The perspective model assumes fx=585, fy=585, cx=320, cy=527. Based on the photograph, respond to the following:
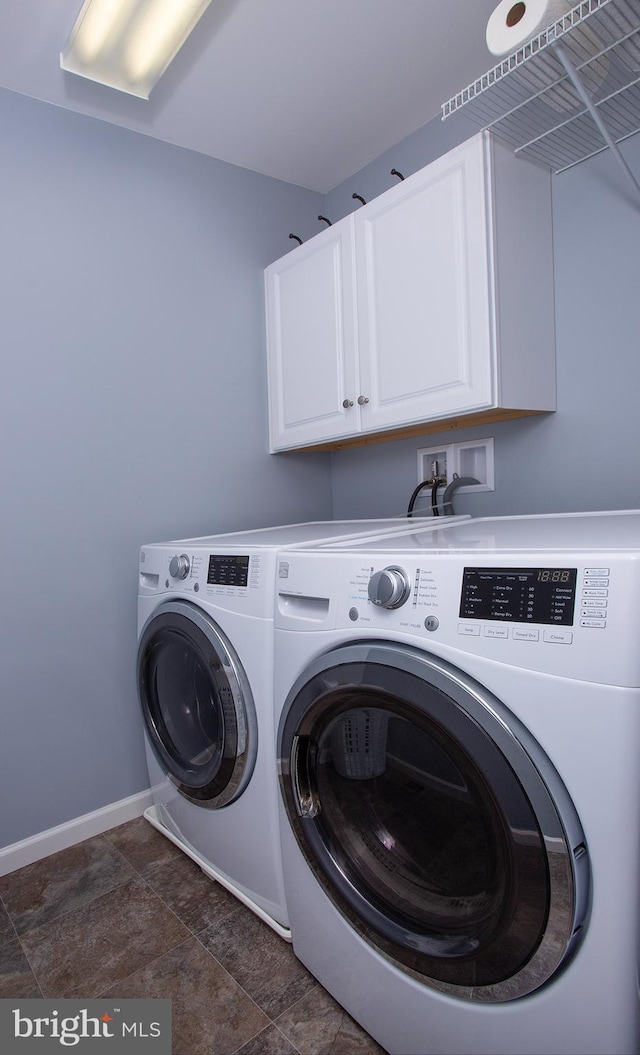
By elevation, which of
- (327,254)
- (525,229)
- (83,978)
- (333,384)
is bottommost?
(83,978)

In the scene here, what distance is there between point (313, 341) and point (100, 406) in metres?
0.79

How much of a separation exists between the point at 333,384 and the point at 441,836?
152 centimetres

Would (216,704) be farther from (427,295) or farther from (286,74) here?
(286,74)

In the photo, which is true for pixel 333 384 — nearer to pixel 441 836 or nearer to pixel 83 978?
pixel 441 836

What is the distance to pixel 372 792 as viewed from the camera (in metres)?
1.10

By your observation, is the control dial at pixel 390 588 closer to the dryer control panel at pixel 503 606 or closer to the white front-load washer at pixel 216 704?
the dryer control panel at pixel 503 606

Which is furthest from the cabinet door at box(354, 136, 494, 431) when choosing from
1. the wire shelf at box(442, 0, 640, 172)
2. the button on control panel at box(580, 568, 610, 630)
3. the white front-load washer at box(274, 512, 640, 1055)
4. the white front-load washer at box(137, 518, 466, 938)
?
the button on control panel at box(580, 568, 610, 630)

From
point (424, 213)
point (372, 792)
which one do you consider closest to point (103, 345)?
point (424, 213)

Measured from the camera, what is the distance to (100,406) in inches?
78.6

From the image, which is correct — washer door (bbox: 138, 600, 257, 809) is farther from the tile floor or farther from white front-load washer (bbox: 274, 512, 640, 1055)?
the tile floor

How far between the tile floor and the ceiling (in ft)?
7.91

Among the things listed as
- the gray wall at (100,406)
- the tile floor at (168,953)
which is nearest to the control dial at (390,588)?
the tile floor at (168,953)

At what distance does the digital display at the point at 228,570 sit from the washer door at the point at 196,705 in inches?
4.2

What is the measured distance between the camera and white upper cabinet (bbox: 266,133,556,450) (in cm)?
158
